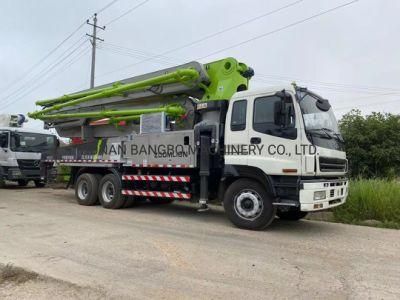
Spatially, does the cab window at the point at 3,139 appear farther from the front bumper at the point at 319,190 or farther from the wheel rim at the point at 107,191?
the front bumper at the point at 319,190

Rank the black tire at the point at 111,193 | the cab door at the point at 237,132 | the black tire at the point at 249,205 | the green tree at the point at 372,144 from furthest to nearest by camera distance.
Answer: the green tree at the point at 372,144, the black tire at the point at 111,193, the cab door at the point at 237,132, the black tire at the point at 249,205

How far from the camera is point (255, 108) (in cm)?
811

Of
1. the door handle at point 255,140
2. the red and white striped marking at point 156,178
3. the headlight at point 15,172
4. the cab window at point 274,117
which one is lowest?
the red and white striped marking at point 156,178

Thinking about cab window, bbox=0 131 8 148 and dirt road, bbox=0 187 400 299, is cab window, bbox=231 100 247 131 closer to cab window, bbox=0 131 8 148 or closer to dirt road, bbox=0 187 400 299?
dirt road, bbox=0 187 400 299

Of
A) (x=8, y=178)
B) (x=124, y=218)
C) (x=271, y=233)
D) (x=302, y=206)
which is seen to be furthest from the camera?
(x=8, y=178)

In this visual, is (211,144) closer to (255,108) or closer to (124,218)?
(255,108)

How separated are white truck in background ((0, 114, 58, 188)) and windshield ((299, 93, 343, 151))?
12.2m

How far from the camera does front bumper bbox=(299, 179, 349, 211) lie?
7.31m

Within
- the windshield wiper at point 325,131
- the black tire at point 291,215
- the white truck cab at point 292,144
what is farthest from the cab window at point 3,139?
the windshield wiper at point 325,131

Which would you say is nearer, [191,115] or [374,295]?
[374,295]

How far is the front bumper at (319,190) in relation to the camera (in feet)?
24.0

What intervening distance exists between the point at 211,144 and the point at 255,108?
4.33 ft

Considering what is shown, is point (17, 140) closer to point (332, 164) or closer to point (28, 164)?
point (28, 164)

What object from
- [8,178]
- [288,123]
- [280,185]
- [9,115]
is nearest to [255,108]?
[288,123]
